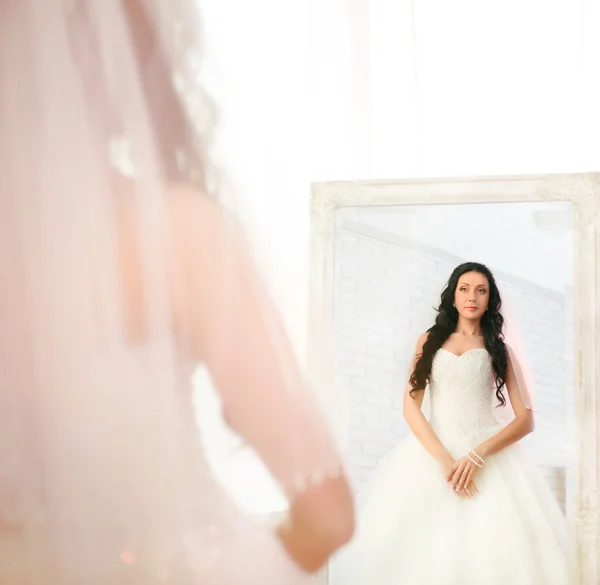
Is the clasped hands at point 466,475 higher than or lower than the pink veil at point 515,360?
lower

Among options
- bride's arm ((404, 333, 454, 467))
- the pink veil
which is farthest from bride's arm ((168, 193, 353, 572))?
the pink veil

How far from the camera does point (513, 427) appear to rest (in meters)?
1.08

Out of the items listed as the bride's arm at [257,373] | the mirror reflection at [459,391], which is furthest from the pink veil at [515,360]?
the bride's arm at [257,373]

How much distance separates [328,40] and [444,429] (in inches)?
24.1

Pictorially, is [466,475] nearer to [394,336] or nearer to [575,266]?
[394,336]

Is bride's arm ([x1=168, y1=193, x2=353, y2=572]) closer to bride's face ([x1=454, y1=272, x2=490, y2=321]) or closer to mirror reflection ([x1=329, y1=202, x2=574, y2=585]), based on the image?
mirror reflection ([x1=329, y1=202, x2=574, y2=585])

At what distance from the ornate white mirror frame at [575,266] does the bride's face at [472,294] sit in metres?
0.11

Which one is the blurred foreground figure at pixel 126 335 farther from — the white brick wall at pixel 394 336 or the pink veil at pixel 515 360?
the pink veil at pixel 515 360

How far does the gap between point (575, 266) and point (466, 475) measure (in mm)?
314

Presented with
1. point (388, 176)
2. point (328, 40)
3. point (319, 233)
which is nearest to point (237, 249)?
point (319, 233)

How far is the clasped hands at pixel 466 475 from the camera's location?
3.57ft

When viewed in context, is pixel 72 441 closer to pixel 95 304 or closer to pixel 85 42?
pixel 95 304

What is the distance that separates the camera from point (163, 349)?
1.14 meters

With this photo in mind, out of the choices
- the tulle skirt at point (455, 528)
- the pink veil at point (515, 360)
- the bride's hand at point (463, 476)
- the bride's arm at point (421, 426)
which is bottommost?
the tulle skirt at point (455, 528)
